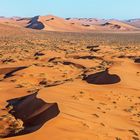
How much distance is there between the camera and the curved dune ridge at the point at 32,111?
11714mm

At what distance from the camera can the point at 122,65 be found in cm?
2438

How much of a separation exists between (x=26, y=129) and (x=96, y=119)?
2.04 meters

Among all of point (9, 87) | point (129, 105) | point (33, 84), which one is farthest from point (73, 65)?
point (129, 105)

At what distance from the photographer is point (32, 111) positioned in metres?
13.2

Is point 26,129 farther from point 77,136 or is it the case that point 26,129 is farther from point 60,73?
point 60,73

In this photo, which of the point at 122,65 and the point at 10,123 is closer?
the point at 10,123

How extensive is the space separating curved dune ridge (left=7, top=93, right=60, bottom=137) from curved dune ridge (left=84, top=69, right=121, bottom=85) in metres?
4.63

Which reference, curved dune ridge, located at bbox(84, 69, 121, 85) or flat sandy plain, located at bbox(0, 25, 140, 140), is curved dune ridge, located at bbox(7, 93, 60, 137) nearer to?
flat sandy plain, located at bbox(0, 25, 140, 140)

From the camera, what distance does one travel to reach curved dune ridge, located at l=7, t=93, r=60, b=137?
11.7 meters

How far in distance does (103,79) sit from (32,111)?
6.61 metres

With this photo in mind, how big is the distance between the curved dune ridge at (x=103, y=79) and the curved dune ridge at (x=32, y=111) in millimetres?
4633

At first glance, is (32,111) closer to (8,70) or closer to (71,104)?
(71,104)

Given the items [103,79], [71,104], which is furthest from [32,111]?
[103,79]

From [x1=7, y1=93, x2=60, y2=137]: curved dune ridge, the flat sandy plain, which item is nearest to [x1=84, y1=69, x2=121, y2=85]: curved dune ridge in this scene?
the flat sandy plain
